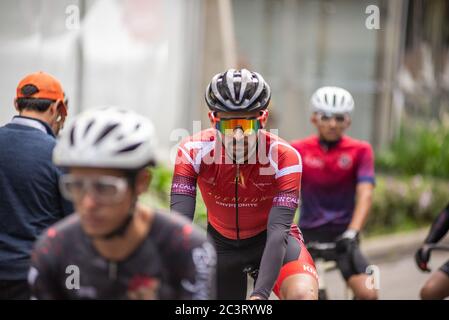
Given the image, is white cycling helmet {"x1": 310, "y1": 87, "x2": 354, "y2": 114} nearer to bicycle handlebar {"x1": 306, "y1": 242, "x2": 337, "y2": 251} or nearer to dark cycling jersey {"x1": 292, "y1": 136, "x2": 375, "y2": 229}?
dark cycling jersey {"x1": 292, "y1": 136, "x2": 375, "y2": 229}

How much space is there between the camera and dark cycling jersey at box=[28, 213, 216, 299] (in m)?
3.21

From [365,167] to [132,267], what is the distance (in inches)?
168

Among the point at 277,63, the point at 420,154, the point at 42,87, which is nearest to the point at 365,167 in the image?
the point at 42,87

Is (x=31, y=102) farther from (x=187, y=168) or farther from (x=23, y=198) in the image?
(x=187, y=168)

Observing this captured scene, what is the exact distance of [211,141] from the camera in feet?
16.0

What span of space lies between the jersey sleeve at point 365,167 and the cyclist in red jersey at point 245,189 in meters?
2.13

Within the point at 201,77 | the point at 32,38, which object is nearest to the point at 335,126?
the point at 32,38

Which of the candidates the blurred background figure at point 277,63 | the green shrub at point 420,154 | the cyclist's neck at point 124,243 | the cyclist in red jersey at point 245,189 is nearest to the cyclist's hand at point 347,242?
the cyclist in red jersey at point 245,189

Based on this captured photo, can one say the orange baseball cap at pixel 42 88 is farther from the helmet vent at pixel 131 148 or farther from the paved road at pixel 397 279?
the paved road at pixel 397 279

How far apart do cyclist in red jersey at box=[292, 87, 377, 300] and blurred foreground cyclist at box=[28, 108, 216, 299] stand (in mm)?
3840

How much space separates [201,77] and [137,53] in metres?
1.96

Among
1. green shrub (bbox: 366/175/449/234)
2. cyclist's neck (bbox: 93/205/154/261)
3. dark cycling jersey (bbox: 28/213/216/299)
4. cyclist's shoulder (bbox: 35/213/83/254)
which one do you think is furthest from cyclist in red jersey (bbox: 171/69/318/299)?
green shrub (bbox: 366/175/449/234)

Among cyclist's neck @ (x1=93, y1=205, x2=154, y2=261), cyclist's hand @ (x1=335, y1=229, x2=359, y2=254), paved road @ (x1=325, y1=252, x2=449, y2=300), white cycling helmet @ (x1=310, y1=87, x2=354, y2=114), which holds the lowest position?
paved road @ (x1=325, y1=252, x2=449, y2=300)

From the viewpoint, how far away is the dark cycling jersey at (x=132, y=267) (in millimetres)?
3213
